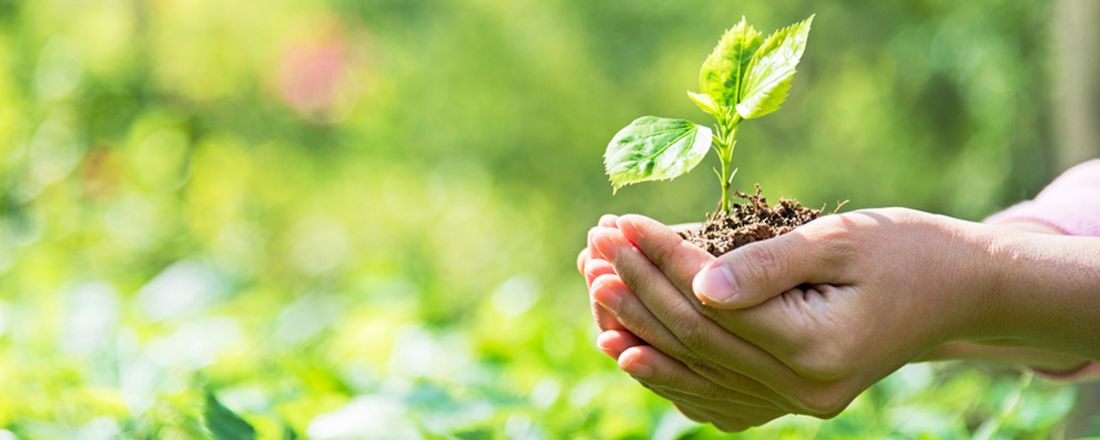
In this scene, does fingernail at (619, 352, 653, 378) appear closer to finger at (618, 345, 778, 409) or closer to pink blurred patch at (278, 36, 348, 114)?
finger at (618, 345, 778, 409)

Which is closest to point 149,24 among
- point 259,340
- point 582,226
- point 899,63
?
point 582,226

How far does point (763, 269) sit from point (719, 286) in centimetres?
4

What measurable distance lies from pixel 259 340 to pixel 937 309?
1401mm

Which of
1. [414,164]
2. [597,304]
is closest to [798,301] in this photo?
[597,304]

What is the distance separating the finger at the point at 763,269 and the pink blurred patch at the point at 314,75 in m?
5.11

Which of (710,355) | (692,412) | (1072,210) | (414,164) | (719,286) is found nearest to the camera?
(719,286)

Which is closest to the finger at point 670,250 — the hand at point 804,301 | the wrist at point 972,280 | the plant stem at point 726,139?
the hand at point 804,301

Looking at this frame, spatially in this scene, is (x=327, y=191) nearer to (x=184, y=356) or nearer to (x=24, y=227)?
(x=24, y=227)

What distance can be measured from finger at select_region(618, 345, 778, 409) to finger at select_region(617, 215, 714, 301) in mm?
105

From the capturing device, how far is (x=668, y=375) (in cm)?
108

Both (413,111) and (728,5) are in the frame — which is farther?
(413,111)

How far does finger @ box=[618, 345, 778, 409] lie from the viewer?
1.07 metres

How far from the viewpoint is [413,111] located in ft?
18.7

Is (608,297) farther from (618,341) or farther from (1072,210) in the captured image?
(1072,210)
